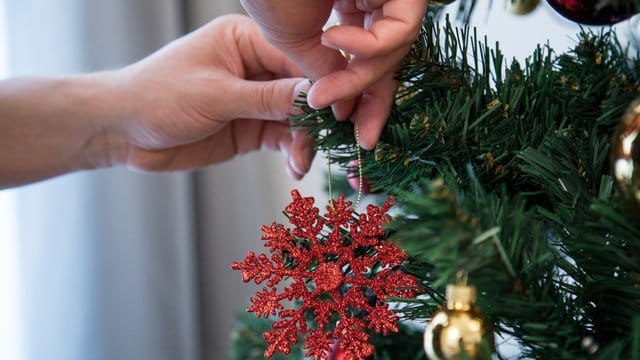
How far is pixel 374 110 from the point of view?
0.52 meters

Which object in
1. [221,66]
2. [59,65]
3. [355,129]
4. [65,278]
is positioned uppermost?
[59,65]

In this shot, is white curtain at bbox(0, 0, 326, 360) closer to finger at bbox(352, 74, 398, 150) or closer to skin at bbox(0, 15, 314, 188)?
skin at bbox(0, 15, 314, 188)

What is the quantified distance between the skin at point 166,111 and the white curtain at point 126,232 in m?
0.53

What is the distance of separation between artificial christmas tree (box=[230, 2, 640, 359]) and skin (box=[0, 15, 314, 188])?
13cm

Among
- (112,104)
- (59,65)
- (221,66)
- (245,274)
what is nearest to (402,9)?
(245,274)

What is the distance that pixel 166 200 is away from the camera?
150 cm

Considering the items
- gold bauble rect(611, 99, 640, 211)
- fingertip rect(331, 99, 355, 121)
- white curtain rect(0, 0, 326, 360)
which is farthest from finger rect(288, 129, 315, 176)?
white curtain rect(0, 0, 326, 360)

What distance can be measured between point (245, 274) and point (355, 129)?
146 mm

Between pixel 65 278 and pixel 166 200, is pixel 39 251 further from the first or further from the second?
pixel 166 200

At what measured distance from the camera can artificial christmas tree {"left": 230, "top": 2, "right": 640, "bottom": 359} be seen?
306 mm

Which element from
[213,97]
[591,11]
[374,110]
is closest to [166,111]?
[213,97]

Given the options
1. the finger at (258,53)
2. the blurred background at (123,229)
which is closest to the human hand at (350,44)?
the finger at (258,53)

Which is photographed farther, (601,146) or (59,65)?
(59,65)

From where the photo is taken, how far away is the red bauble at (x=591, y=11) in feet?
1.54
